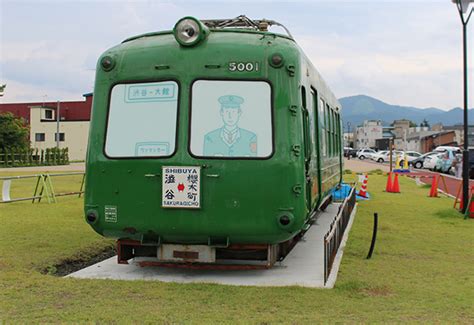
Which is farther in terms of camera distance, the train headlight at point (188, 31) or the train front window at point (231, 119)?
the train headlight at point (188, 31)

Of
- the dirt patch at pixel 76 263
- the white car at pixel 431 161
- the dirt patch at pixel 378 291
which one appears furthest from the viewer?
the white car at pixel 431 161

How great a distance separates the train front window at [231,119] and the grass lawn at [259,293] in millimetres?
1559

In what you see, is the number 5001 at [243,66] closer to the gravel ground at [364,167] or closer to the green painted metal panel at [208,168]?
the green painted metal panel at [208,168]

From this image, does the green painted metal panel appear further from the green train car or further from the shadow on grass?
the shadow on grass

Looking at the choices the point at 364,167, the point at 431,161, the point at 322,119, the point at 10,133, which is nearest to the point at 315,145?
the point at 322,119

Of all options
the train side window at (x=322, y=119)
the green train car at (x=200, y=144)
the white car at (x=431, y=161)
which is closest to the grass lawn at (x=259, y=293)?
Answer: the green train car at (x=200, y=144)

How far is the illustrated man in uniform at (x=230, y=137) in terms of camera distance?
623cm

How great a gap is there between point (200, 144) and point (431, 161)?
3383 centimetres

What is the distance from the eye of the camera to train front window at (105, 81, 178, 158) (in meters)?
6.41

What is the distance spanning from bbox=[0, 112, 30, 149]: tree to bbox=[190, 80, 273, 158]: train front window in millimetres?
42320

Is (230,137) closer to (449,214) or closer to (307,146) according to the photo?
(307,146)

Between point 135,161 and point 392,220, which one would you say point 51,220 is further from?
point 392,220

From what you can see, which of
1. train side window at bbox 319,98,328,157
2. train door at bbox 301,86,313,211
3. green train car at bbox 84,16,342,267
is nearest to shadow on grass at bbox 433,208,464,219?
train side window at bbox 319,98,328,157

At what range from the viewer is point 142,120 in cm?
648
